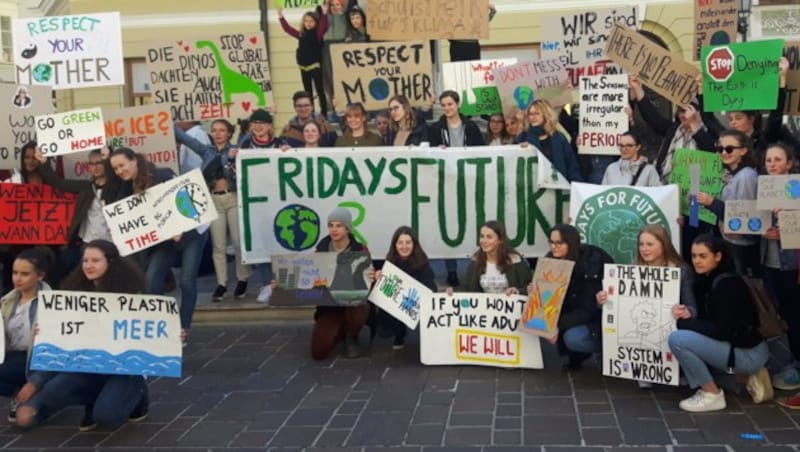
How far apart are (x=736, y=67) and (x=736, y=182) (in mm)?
1082

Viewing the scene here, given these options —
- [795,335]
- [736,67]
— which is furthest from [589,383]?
[736,67]

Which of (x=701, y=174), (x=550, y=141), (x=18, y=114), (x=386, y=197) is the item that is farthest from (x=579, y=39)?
(x=18, y=114)

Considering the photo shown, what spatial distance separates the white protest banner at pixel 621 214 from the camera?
280 inches

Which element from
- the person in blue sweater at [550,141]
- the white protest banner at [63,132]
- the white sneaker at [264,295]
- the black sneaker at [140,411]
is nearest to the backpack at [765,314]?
the person in blue sweater at [550,141]

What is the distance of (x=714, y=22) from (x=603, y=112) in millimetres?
1479

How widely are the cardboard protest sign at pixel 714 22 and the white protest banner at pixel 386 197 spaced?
2.08 metres

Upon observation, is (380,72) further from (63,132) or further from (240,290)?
(63,132)

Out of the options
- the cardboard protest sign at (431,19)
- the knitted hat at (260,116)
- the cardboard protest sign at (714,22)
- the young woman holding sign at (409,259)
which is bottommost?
the young woman holding sign at (409,259)

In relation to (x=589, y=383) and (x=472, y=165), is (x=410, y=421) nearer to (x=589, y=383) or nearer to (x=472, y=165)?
(x=589, y=383)

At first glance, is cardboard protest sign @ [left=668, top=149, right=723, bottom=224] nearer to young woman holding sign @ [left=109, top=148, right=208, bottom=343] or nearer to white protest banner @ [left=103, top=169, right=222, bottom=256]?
white protest banner @ [left=103, top=169, right=222, bottom=256]

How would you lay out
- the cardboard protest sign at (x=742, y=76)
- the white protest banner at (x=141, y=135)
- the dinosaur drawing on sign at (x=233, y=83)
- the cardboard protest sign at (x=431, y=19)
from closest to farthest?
1. the cardboard protest sign at (x=742, y=76)
2. the white protest banner at (x=141, y=135)
3. the dinosaur drawing on sign at (x=233, y=83)
4. the cardboard protest sign at (x=431, y=19)

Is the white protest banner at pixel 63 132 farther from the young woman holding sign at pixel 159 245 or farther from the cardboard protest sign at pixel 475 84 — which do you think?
the cardboard protest sign at pixel 475 84

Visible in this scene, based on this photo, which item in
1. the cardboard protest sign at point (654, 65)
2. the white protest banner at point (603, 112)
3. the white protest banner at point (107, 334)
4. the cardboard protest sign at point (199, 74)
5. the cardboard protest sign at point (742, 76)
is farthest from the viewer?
the cardboard protest sign at point (199, 74)

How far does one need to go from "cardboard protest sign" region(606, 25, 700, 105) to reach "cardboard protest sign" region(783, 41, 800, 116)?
69cm
